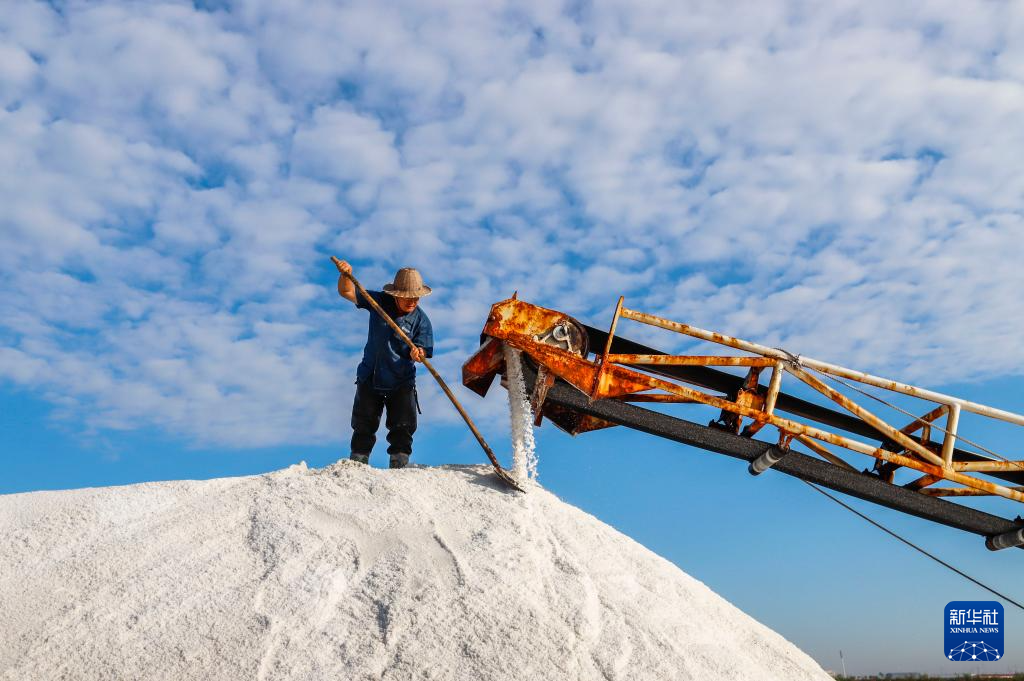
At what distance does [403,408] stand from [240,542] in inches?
75.1

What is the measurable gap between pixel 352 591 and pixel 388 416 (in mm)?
2325

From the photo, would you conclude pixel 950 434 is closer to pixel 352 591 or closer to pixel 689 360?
pixel 689 360

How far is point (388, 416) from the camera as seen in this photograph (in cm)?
720

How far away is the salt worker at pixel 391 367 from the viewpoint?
6879mm

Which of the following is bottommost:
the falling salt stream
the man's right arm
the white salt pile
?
the white salt pile

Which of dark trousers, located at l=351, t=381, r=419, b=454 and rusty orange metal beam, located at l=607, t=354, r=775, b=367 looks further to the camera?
dark trousers, located at l=351, t=381, r=419, b=454

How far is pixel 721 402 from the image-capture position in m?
5.73

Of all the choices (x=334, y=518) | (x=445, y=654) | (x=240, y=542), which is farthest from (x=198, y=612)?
(x=445, y=654)

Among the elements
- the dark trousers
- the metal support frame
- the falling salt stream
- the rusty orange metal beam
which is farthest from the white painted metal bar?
the dark trousers

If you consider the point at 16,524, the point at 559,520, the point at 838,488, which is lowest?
the point at 16,524

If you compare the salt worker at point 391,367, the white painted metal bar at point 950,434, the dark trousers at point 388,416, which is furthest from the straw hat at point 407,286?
the white painted metal bar at point 950,434

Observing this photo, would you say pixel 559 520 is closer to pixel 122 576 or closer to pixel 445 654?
pixel 445 654

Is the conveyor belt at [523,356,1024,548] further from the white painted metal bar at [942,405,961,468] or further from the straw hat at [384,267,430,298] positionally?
the straw hat at [384,267,430,298]

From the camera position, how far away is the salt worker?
271 inches
